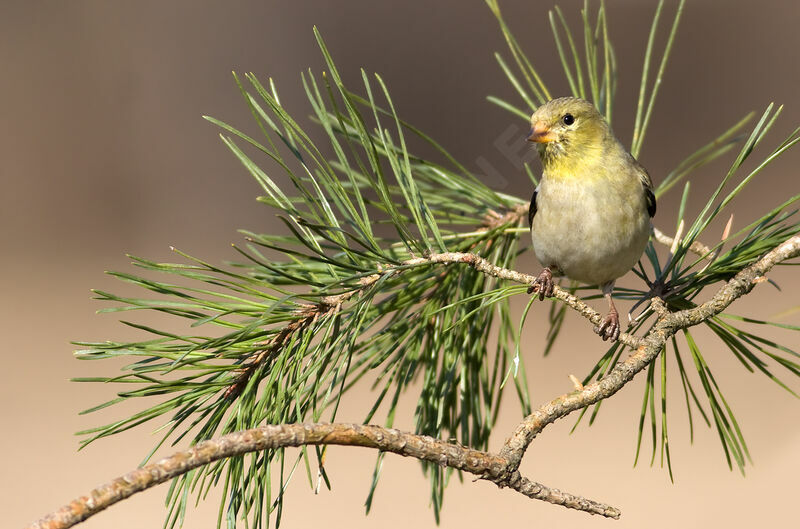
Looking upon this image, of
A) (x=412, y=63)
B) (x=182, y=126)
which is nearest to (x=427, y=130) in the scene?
(x=412, y=63)

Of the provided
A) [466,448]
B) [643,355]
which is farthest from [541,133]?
[466,448]

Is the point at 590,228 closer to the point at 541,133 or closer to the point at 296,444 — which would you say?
the point at 541,133

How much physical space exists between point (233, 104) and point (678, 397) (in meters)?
1.68

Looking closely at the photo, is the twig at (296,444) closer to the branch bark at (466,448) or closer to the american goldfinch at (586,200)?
the branch bark at (466,448)

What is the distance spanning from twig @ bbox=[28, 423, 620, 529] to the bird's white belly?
1.64ft

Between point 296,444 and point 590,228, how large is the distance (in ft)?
2.09

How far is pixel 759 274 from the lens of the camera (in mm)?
604

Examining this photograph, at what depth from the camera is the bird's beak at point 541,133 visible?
998 millimetres

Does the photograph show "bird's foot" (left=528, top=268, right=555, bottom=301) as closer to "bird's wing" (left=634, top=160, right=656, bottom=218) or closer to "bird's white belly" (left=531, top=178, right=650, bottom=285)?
"bird's white belly" (left=531, top=178, right=650, bottom=285)

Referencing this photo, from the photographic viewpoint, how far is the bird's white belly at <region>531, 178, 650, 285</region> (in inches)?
36.4

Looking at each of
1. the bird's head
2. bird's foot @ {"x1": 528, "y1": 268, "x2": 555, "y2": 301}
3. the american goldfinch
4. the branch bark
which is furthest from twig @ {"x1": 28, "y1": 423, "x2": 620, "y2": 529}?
the bird's head

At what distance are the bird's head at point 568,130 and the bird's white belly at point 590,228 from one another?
0.18 feet

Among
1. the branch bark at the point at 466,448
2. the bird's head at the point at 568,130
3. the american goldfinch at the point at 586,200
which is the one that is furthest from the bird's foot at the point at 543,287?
the bird's head at the point at 568,130

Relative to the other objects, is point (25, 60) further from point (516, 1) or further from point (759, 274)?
point (759, 274)
